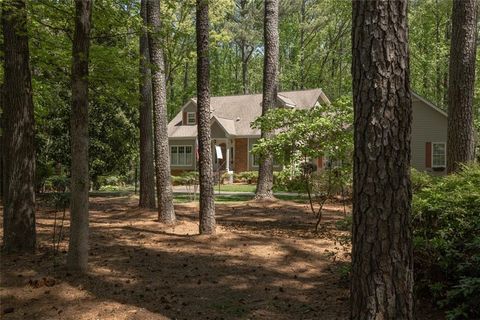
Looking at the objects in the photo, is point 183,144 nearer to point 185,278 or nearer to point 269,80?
point 269,80

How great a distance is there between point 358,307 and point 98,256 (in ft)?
16.5

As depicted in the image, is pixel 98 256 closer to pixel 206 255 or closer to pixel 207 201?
pixel 206 255

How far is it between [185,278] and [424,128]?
22.3m

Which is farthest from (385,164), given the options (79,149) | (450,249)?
(79,149)

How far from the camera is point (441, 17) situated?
37094 millimetres

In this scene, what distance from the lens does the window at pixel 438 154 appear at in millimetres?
24844

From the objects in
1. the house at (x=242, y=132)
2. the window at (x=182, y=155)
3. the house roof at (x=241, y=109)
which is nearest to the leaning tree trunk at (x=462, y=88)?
the house at (x=242, y=132)

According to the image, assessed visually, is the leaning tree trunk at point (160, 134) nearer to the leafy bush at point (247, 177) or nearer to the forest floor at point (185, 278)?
the forest floor at point (185, 278)

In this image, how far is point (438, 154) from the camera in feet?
81.8

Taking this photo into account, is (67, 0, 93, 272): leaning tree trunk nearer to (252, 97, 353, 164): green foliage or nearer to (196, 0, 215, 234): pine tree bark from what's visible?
(196, 0, 215, 234): pine tree bark

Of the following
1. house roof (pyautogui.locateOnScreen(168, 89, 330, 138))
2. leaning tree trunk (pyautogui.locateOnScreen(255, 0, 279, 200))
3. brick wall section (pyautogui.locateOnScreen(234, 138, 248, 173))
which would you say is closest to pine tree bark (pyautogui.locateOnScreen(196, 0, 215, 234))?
leaning tree trunk (pyautogui.locateOnScreen(255, 0, 279, 200))

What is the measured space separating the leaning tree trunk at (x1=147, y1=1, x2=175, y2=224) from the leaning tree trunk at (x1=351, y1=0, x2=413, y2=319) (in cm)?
773

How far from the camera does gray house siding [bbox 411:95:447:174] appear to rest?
24.6m

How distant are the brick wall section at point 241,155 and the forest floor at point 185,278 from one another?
20.2 metres
